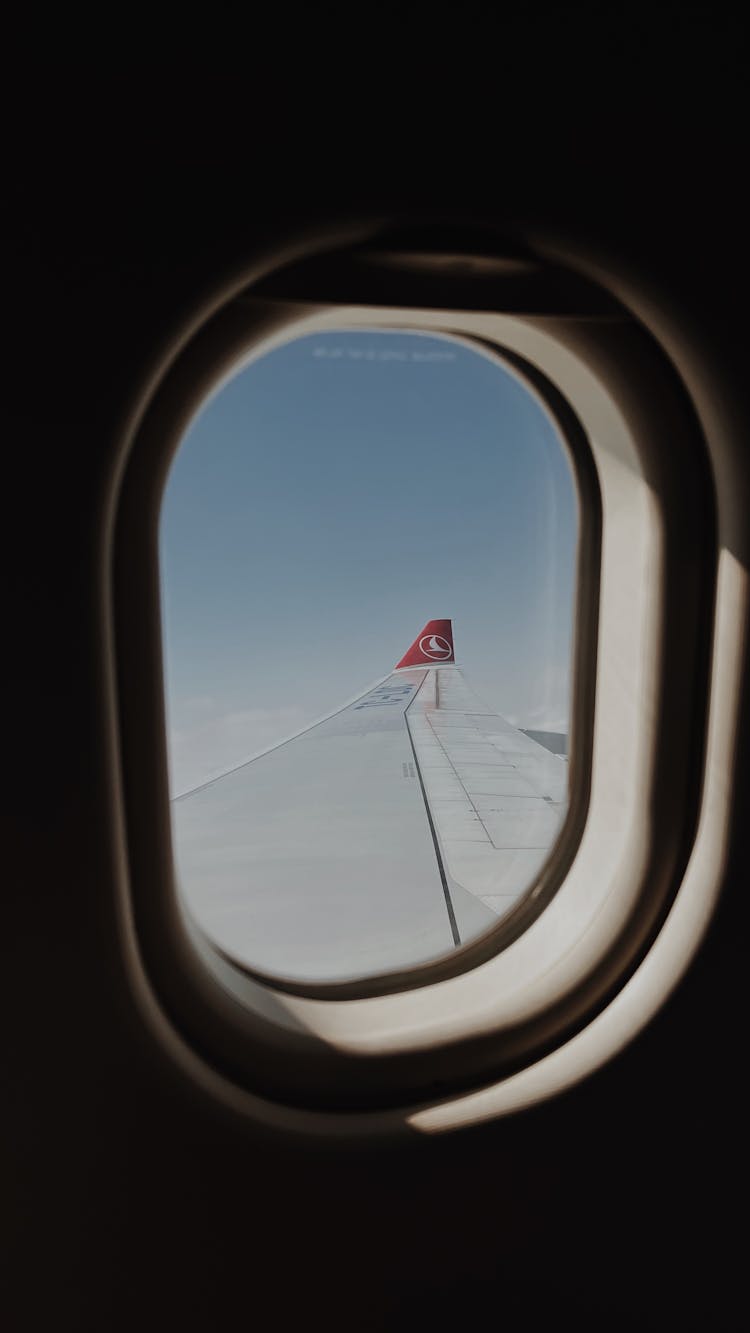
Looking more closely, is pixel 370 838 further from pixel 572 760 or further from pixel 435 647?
pixel 435 647

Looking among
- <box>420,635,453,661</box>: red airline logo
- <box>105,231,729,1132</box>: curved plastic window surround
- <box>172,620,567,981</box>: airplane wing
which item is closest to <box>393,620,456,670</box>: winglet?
<box>420,635,453,661</box>: red airline logo

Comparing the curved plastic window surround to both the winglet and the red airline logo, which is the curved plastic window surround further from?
the red airline logo

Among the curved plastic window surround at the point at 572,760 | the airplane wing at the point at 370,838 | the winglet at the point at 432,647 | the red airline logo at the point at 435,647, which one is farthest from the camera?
the red airline logo at the point at 435,647

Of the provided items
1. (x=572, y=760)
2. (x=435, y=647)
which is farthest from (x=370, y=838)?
(x=435, y=647)

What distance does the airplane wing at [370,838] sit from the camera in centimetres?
138

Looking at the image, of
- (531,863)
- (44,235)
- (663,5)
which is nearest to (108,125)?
(44,235)

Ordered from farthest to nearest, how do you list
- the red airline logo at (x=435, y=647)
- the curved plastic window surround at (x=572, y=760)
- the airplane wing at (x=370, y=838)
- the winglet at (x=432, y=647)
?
the red airline logo at (x=435, y=647)
the winglet at (x=432, y=647)
the airplane wing at (x=370, y=838)
the curved plastic window surround at (x=572, y=760)

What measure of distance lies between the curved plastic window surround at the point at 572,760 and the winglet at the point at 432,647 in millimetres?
4612

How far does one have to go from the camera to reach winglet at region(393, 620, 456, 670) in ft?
19.0

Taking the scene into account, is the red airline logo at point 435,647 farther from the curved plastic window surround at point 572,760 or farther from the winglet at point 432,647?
the curved plastic window surround at point 572,760

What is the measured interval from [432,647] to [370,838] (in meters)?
3.13

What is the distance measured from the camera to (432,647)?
6098 mm

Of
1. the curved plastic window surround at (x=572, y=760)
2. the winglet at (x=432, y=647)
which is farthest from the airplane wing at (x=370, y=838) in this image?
the winglet at (x=432, y=647)

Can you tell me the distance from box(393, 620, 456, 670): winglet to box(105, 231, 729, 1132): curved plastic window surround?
461 centimetres
